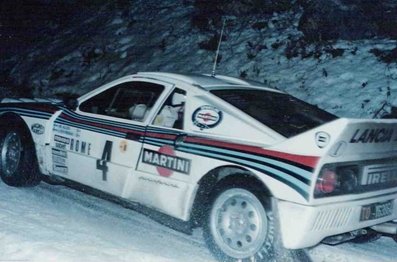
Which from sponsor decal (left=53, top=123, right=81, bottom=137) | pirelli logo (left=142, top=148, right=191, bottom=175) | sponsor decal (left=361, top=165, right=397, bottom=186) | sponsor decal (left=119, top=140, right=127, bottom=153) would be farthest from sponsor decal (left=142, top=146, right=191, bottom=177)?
sponsor decal (left=361, top=165, right=397, bottom=186)

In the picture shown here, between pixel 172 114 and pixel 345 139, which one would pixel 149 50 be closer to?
pixel 172 114

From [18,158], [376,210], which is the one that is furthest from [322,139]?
[18,158]

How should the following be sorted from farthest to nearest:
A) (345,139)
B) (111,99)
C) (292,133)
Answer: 1. (111,99)
2. (292,133)
3. (345,139)

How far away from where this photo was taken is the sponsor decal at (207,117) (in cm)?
384

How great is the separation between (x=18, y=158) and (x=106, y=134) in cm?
146

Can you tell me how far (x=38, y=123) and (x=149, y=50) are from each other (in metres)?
8.60

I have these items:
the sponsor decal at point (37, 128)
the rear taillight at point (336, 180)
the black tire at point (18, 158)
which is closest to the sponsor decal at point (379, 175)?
the rear taillight at point (336, 180)

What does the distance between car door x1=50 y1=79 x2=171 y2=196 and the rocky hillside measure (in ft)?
17.9

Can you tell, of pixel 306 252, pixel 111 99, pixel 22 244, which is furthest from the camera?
pixel 111 99

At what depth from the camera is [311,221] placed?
10.7 ft

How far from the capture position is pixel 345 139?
10.7 ft

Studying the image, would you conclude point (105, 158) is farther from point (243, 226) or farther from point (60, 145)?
point (243, 226)

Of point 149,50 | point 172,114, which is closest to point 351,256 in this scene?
point 172,114

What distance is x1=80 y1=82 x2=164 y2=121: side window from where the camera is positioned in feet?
14.5
